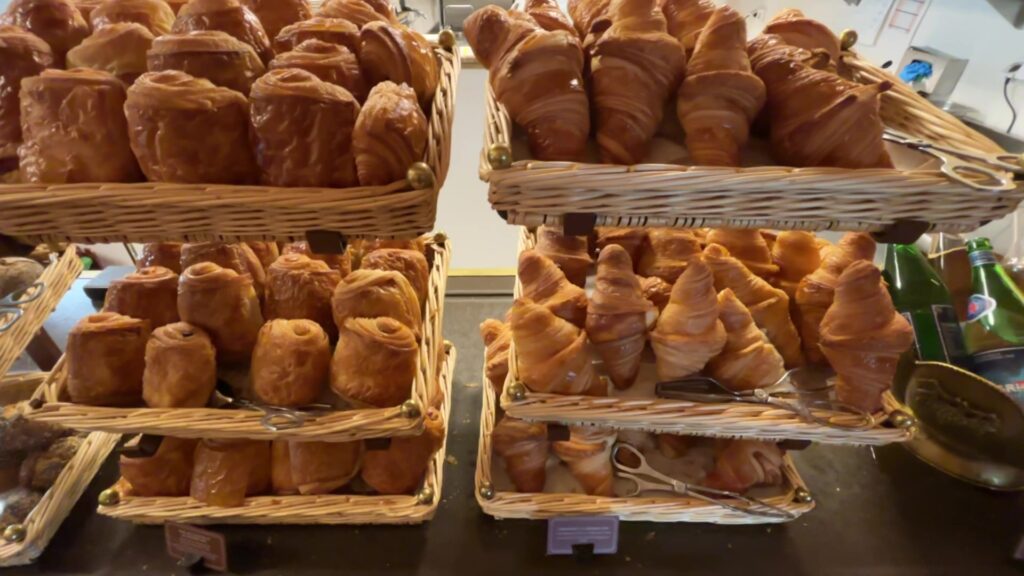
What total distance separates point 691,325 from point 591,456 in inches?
14.1

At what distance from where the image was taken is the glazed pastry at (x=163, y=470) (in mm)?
1134

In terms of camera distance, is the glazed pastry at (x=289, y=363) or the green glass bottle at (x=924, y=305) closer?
the glazed pastry at (x=289, y=363)

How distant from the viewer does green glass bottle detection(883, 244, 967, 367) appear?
1273 mm

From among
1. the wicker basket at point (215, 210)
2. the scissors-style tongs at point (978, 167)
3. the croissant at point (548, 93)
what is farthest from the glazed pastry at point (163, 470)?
the scissors-style tongs at point (978, 167)

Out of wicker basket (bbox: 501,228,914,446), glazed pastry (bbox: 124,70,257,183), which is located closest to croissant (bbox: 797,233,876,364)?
wicker basket (bbox: 501,228,914,446)

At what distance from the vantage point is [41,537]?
114 cm

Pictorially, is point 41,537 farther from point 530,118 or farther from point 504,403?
point 530,118

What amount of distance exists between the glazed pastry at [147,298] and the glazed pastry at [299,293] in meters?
0.16

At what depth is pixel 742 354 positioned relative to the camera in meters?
0.96

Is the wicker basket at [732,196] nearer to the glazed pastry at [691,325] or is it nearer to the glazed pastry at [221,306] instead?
the glazed pastry at [691,325]

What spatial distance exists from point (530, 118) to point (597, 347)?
0.39 m

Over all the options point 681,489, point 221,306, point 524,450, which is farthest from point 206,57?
point 681,489

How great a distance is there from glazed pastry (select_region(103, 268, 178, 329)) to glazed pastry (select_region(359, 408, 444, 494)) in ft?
1.49

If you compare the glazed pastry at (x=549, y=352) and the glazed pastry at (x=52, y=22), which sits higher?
the glazed pastry at (x=52, y=22)
